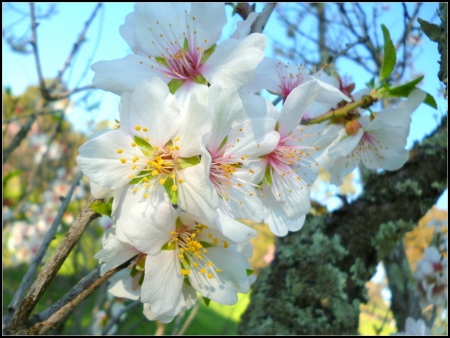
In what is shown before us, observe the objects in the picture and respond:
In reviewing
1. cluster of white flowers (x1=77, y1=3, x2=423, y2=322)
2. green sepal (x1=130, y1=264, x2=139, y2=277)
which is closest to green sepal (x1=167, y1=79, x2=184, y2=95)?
cluster of white flowers (x1=77, y1=3, x2=423, y2=322)

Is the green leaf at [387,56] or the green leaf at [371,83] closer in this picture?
the green leaf at [387,56]

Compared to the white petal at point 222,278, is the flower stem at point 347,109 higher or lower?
higher

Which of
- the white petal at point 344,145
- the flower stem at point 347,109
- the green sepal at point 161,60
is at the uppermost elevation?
the green sepal at point 161,60

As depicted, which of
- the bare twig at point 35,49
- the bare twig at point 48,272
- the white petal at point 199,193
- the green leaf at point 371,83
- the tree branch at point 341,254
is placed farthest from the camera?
the bare twig at point 35,49

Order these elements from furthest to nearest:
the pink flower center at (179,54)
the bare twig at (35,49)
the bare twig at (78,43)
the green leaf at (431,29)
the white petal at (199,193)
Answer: the bare twig at (78,43), the bare twig at (35,49), the green leaf at (431,29), the pink flower center at (179,54), the white petal at (199,193)

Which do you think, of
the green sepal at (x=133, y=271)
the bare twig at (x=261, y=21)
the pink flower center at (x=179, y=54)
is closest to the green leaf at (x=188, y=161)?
the pink flower center at (x=179, y=54)

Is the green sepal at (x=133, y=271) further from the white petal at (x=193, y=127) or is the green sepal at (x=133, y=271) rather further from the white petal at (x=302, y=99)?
the white petal at (x=302, y=99)

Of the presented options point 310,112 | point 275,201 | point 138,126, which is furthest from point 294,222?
point 138,126

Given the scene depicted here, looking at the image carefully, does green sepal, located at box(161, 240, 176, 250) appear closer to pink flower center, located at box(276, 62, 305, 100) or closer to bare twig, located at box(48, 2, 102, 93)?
pink flower center, located at box(276, 62, 305, 100)

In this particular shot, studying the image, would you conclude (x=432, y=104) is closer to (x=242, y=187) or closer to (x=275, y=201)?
(x=275, y=201)
